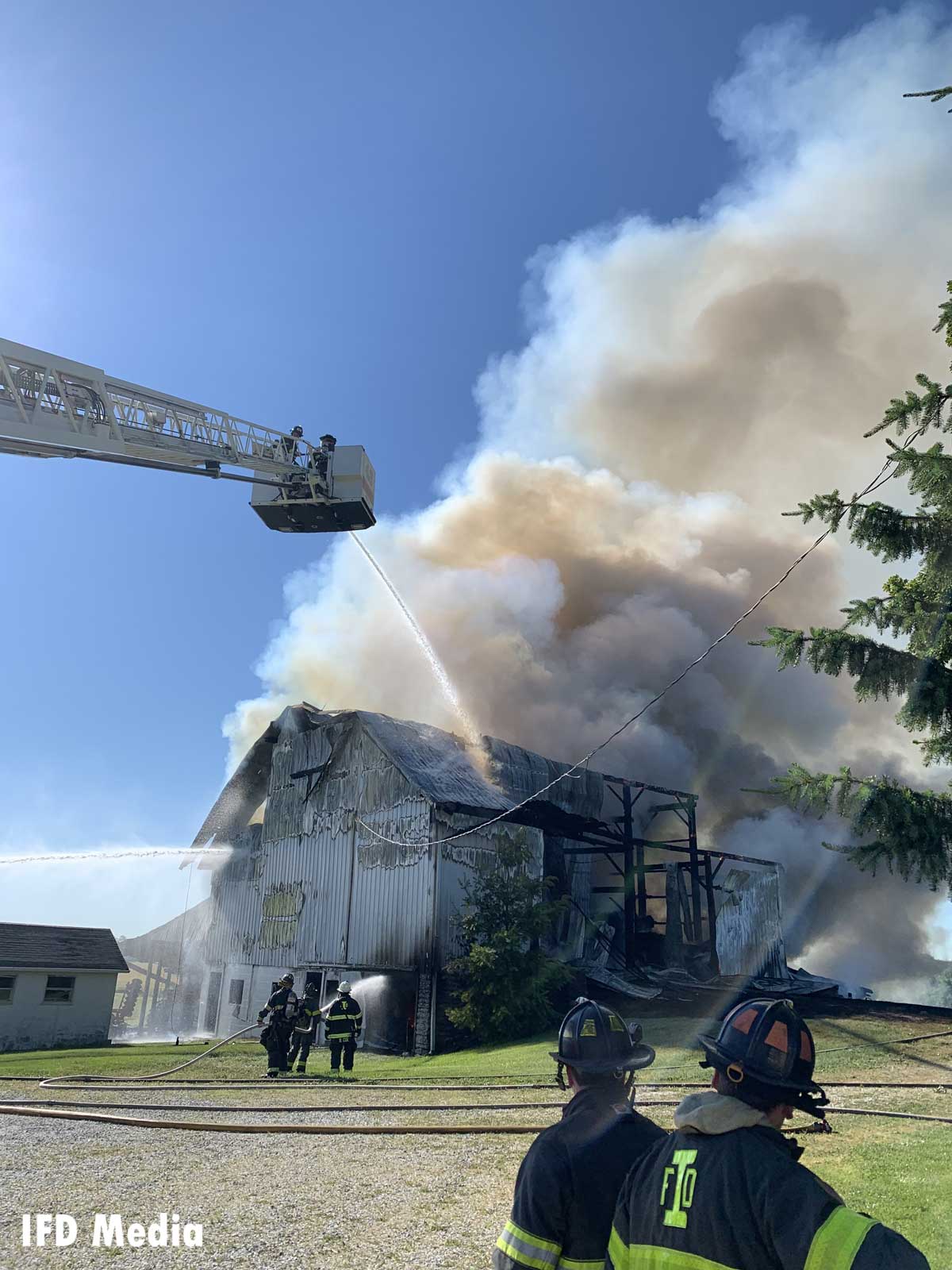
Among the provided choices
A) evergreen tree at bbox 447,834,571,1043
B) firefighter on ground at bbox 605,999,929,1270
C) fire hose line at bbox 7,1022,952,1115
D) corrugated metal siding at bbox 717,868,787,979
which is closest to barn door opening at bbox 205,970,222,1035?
evergreen tree at bbox 447,834,571,1043

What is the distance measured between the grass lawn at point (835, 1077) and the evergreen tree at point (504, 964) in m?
0.75

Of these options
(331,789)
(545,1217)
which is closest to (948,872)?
(545,1217)

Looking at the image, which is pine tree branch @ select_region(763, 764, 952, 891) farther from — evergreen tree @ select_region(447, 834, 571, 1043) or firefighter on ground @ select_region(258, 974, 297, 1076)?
evergreen tree @ select_region(447, 834, 571, 1043)

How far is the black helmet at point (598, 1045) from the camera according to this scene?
2.77 m

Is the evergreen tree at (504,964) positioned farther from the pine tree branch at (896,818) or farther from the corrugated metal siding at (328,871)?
the pine tree branch at (896,818)

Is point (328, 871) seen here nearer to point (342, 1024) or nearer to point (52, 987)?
point (52, 987)

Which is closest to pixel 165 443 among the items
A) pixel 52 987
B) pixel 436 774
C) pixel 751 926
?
pixel 436 774

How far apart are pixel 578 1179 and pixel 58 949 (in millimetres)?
24121

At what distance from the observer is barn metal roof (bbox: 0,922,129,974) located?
856 inches

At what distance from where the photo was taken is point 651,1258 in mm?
1994

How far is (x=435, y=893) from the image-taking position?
19953 millimetres

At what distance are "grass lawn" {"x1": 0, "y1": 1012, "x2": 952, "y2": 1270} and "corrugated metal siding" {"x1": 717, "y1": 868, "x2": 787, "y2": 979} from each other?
9810mm

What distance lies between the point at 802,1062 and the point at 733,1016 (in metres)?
0.18

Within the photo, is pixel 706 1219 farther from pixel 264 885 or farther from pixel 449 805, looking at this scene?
pixel 264 885
